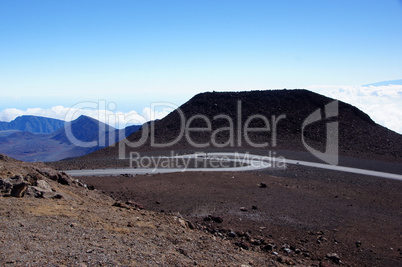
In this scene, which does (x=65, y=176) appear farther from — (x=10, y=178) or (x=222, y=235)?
(x=222, y=235)

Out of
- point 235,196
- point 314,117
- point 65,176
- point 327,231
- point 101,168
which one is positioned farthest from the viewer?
point 314,117

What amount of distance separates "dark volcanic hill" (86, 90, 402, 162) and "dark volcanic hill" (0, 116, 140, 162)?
5208cm

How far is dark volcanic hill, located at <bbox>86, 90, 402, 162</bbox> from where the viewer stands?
29016 millimetres

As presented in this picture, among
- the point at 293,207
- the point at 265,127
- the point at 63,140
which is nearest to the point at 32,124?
the point at 63,140

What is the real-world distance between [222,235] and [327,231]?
3312mm

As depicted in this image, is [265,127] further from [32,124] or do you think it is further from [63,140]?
[32,124]

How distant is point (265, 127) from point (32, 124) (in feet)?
531

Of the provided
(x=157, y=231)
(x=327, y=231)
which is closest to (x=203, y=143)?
(x=327, y=231)

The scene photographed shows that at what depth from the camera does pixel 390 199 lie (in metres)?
13.3

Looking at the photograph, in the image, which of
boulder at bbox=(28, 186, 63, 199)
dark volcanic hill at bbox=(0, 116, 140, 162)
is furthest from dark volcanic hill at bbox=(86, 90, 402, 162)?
dark volcanic hill at bbox=(0, 116, 140, 162)

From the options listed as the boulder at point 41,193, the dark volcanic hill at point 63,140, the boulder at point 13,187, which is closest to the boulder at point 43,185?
the boulder at point 41,193

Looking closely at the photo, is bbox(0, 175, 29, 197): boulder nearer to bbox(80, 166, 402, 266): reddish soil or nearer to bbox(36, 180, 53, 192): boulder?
bbox(36, 180, 53, 192): boulder

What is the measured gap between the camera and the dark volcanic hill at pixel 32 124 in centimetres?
15562

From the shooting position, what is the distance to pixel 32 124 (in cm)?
16375
